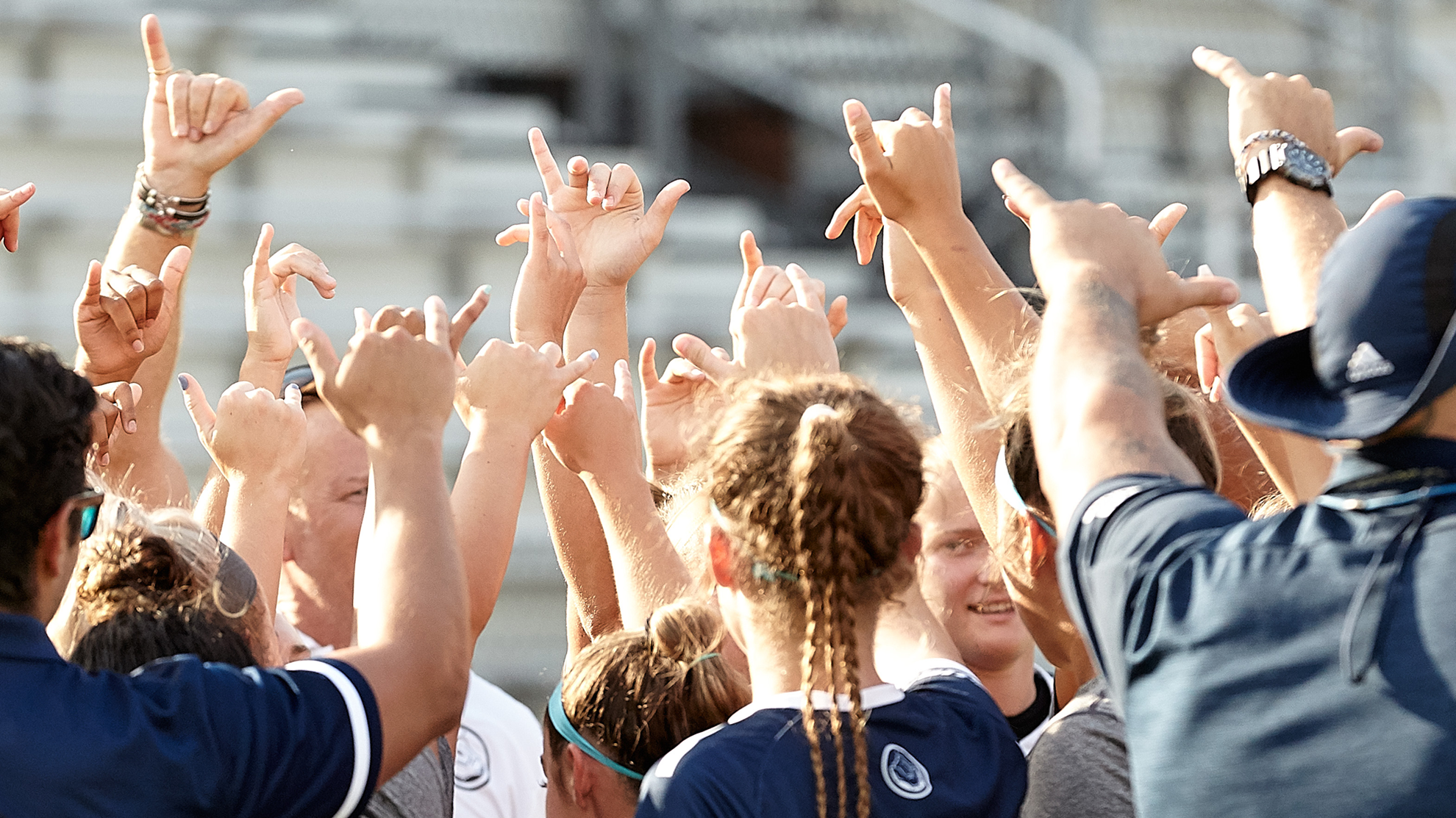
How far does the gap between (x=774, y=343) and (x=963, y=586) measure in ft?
1.57

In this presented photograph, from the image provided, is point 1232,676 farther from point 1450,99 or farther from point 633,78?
point 1450,99

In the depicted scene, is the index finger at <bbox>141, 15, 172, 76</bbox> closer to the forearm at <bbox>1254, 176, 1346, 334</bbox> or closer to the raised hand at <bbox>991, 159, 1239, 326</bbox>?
the raised hand at <bbox>991, 159, 1239, 326</bbox>

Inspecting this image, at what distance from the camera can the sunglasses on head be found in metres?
1.46

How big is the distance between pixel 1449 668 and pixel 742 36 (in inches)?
277

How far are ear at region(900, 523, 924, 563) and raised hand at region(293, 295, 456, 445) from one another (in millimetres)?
485

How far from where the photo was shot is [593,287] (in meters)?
2.65

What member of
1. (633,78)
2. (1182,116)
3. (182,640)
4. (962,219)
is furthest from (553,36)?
(182,640)

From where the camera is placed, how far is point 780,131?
8641 millimetres

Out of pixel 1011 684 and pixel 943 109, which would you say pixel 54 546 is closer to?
pixel 943 109

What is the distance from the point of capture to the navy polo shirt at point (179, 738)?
52.2 inches

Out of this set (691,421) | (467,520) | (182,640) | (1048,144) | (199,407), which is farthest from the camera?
(1048,144)

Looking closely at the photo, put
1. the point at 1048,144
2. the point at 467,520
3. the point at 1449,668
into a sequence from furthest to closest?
the point at 1048,144, the point at 467,520, the point at 1449,668

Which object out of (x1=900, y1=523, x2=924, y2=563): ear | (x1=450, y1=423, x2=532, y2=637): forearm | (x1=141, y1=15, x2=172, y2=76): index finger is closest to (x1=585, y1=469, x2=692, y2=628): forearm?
(x1=450, y1=423, x2=532, y2=637): forearm

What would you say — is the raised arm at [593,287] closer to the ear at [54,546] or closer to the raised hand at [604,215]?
the raised hand at [604,215]
